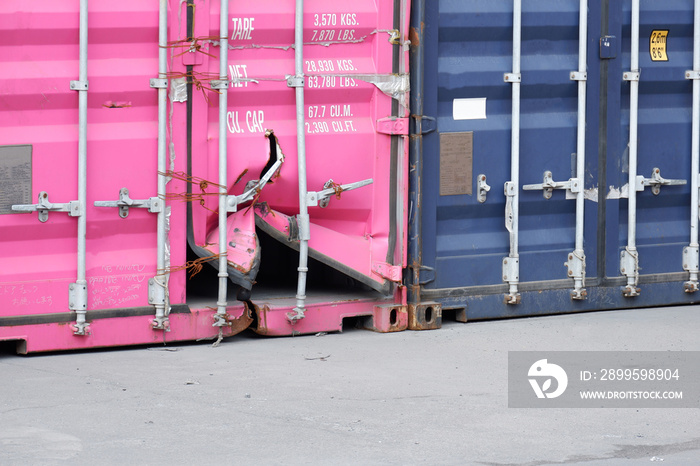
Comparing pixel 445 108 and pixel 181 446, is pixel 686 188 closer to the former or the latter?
pixel 445 108

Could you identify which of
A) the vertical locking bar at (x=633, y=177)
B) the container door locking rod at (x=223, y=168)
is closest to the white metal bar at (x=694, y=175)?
the vertical locking bar at (x=633, y=177)

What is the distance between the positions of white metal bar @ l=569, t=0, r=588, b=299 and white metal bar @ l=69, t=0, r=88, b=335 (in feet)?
11.0

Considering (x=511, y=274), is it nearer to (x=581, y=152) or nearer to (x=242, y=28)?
(x=581, y=152)

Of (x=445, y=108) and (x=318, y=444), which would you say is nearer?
(x=318, y=444)

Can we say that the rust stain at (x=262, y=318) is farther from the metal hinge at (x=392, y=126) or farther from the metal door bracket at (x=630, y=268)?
the metal door bracket at (x=630, y=268)

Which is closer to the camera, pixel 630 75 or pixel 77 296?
pixel 77 296

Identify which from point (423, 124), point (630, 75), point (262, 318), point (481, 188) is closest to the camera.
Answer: point (262, 318)

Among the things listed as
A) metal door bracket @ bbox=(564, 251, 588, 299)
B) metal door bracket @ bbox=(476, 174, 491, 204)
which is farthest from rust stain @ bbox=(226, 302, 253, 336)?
metal door bracket @ bbox=(564, 251, 588, 299)

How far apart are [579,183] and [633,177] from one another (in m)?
0.45

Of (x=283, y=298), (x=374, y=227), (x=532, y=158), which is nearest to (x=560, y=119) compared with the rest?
(x=532, y=158)

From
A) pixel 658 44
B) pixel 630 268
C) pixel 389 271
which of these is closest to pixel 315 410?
pixel 389 271

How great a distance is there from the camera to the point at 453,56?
23.8ft

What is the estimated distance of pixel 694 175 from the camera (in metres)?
8.03

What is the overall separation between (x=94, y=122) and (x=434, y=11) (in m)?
2.31
